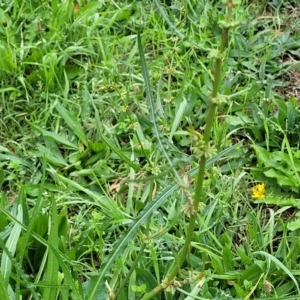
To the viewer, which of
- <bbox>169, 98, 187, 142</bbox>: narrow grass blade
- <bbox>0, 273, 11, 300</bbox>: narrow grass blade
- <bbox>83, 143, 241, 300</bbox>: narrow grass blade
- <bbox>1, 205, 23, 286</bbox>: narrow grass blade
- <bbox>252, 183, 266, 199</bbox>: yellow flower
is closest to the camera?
<bbox>83, 143, 241, 300</bbox>: narrow grass blade

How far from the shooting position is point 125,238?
1.31m

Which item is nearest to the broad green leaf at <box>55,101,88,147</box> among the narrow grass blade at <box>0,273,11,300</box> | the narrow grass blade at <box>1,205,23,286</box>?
the narrow grass blade at <box>1,205,23,286</box>

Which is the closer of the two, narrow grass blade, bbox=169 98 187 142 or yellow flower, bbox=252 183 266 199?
yellow flower, bbox=252 183 266 199

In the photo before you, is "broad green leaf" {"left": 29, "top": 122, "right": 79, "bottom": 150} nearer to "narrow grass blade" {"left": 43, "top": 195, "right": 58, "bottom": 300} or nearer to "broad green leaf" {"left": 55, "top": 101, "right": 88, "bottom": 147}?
"broad green leaf" {"left": 55, "top": 101, "right": 88, "bottom": 147}

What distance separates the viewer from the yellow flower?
210cm

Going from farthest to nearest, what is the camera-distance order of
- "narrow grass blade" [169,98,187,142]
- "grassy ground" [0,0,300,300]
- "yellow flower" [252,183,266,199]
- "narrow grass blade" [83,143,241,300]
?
"narrow grass blade" [169,98,187,142], "yellow flower" [252,183,266,199], "grassy ground" [0,0,300,300], "narrow grass blade" [83,143,241,300]

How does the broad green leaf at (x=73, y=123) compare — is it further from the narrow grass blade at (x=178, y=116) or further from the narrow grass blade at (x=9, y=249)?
the narrow grass blade at (x=9, y=249)

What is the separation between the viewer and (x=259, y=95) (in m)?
2.52

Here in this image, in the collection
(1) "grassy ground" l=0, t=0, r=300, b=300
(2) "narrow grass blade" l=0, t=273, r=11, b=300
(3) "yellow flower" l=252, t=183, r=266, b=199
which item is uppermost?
(2) "narrow grass blade" l=0, t=273, r=11, b=300

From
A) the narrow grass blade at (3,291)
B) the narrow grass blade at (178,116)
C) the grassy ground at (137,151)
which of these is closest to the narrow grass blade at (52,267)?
the grassy ground at (137,151)

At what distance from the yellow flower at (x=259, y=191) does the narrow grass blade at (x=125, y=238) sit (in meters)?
0.69

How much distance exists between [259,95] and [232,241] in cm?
80

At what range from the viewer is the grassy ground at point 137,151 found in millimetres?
1749

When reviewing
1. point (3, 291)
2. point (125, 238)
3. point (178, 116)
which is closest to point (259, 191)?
point (178, 116)
